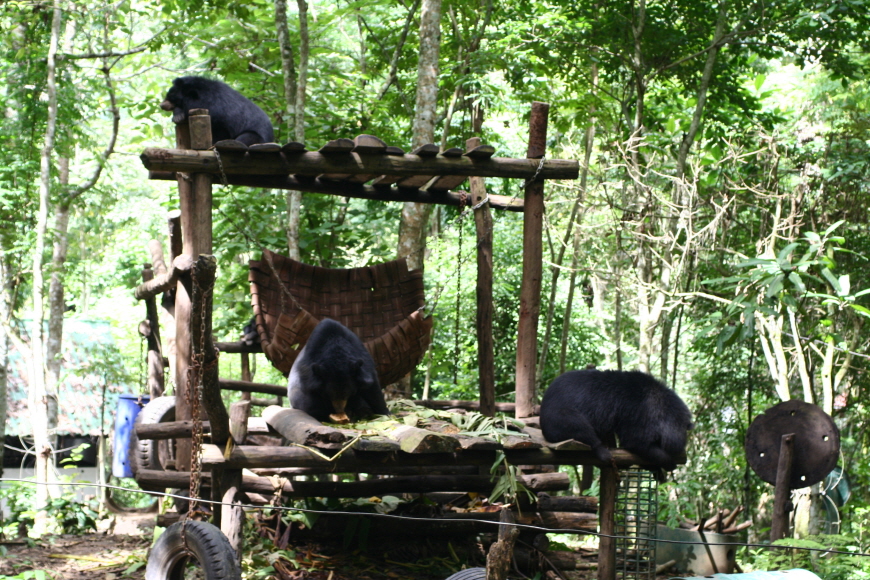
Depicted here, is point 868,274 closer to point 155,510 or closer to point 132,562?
point 132,562

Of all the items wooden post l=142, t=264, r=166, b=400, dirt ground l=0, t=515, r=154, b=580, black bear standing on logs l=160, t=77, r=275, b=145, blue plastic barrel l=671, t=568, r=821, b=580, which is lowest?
dirt ground l=0, t=515, r=154, b=580

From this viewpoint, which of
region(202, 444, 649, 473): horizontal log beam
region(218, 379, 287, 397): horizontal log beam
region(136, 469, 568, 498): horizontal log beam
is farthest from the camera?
region(218, 379, 287, 397): horizontal log beam

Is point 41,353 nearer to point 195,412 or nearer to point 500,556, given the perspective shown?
point 195,412

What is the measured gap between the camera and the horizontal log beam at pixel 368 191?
587 cm

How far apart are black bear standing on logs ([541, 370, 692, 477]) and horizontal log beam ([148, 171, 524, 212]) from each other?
5.76 feet

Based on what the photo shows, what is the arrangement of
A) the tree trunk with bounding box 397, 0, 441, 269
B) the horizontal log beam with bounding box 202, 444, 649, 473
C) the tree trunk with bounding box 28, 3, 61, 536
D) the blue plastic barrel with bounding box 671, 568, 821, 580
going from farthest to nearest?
the tree trunk with bounding box 28, 3, 61, 536, the tree trunk with bounding box 397, 0, 441, 269, the horizontal log beam with bounding box 202, 444, 649, 473, the blue plastic barrel with bounding box 671, 568, 821, 580

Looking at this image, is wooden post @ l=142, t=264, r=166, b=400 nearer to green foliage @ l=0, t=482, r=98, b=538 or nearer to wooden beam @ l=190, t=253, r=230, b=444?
green foliage @ l=0, t=482, r=98, b=538

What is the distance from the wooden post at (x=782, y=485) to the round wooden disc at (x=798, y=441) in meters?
0.09

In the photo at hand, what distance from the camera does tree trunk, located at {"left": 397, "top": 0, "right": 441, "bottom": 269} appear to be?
7258mm

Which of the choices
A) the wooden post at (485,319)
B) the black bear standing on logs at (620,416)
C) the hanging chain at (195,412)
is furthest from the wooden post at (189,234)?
the black bear standing on logs at (620,416)

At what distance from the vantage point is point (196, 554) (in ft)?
12.8

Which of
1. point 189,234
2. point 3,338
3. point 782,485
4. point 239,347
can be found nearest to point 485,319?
point 239,347

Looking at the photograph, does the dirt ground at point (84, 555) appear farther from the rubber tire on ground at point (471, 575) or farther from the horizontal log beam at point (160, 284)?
the rubber tire on ground at point (471, 575)

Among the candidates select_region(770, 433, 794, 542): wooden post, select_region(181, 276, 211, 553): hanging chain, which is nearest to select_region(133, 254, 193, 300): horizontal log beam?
select_region(181, 276, 211, 553): hanging chain
